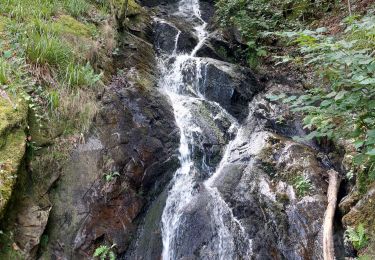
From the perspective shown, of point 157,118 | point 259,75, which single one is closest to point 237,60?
point 259,75

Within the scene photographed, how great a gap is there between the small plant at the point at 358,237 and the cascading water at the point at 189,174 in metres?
1.42

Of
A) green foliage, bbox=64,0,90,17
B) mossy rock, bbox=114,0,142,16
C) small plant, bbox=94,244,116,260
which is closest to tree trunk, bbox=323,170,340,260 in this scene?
small plant, bbox=94,244,116,260

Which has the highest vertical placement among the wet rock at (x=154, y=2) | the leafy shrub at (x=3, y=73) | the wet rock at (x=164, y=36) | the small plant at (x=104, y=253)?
the wet rock at (x=154, y=2)

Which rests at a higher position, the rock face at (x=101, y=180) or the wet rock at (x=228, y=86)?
Answer: the wet rock at (x=228, y=86)

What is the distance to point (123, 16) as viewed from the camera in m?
7.59

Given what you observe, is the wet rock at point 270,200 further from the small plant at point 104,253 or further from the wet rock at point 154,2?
the wet rock at point 154,2

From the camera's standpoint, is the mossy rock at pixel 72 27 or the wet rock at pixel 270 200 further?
the mossy rock at pixel 72 27

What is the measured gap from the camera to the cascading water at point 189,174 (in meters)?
4.77

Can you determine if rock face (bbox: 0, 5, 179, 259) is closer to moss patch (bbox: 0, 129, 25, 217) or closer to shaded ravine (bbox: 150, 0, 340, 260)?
moss patch (bbox: 0, 129, 25, 217)

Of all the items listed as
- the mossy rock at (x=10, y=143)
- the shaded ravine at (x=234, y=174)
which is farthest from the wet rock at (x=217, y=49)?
the mossy rock at (x=10, y=143)

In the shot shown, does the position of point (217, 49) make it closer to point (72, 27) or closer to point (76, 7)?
point (76, 7)

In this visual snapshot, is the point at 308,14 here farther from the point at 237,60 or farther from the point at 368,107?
the point at 368,107

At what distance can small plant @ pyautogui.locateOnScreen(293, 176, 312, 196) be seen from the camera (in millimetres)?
5027

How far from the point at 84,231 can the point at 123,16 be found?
5300mm
